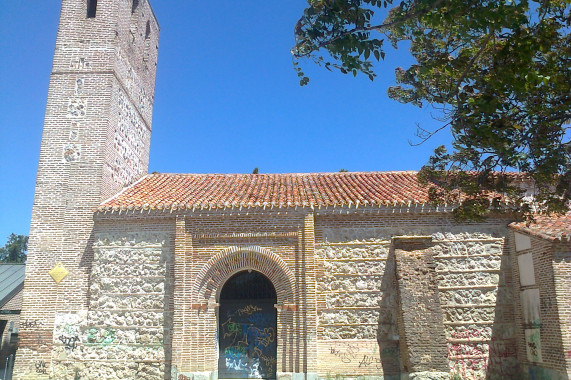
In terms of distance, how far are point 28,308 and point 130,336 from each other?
2.67m

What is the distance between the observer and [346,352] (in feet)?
35.3

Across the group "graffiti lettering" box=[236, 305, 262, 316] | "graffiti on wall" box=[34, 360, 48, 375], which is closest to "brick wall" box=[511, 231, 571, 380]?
"graffiti lettering" box=[236, 305, 262, 316]

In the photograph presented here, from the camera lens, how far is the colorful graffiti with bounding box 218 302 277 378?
11.3 metres

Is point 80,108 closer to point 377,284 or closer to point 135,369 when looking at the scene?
point 135,369

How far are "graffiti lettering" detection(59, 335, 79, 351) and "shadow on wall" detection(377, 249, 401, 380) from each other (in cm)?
723

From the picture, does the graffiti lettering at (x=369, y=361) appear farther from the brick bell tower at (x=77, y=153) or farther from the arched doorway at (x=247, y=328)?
the brick bell tower at (x=77, y=153)

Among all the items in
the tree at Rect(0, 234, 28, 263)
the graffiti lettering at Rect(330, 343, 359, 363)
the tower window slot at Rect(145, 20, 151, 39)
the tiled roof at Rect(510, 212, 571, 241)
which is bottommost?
the graffiti lettering at Rect(330, 343, 359, 363)

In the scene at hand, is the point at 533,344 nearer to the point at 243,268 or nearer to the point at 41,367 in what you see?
the point at 243,268

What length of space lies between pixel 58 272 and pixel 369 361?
7912mm

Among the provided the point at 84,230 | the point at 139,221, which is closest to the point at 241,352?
the point at 139,221

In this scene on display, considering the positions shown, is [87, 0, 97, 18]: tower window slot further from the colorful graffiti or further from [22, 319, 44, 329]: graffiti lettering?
the colorful graffiti

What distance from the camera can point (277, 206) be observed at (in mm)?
11430

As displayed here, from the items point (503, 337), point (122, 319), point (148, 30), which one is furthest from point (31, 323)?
point (503, 337)

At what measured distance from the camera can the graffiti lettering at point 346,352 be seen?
10.7 meters
